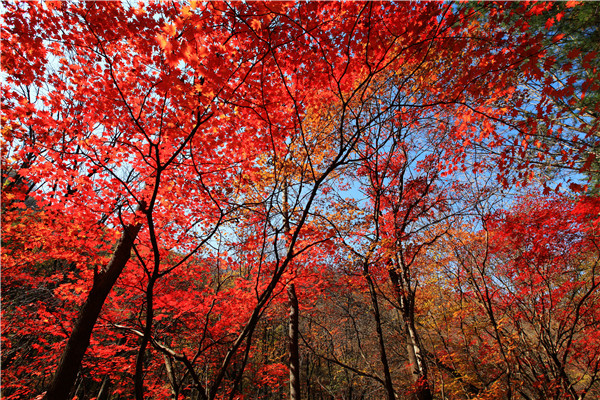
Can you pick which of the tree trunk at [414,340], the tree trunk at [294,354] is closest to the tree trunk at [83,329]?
the tree trunk at [294,354]

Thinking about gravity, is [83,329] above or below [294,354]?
above

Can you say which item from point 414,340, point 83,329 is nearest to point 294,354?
point 414,340

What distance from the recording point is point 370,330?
20.5 meters

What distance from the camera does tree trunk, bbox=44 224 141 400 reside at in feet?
16.8

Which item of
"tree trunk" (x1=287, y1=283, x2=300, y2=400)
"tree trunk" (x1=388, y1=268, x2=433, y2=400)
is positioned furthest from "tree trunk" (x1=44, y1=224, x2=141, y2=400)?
"tree trunk" (x1=388, y1=268, x2=433, y2=400)

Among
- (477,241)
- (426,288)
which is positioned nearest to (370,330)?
(426,288)

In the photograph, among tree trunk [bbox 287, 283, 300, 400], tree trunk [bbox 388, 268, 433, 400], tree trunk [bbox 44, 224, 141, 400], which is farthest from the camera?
tree trunk [bbox 287, 283, 300, 400]

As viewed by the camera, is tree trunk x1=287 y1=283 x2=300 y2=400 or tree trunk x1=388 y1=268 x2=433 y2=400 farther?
tree trunk x1=287 y1=283 x2=300 y2=400

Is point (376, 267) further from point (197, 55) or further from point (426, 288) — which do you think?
point (426, 288)

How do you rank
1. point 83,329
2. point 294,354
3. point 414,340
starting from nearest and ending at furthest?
point 414,340
point 83,329
point 294,354

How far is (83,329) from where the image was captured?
5582 millimetres

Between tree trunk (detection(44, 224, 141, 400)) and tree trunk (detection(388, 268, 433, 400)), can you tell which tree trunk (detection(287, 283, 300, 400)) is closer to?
tree trunk (detection(388, 268, 433, 400))

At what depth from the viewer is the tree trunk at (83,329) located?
16.8 feet

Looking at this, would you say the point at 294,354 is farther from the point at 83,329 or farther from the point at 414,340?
the point at 83,329
